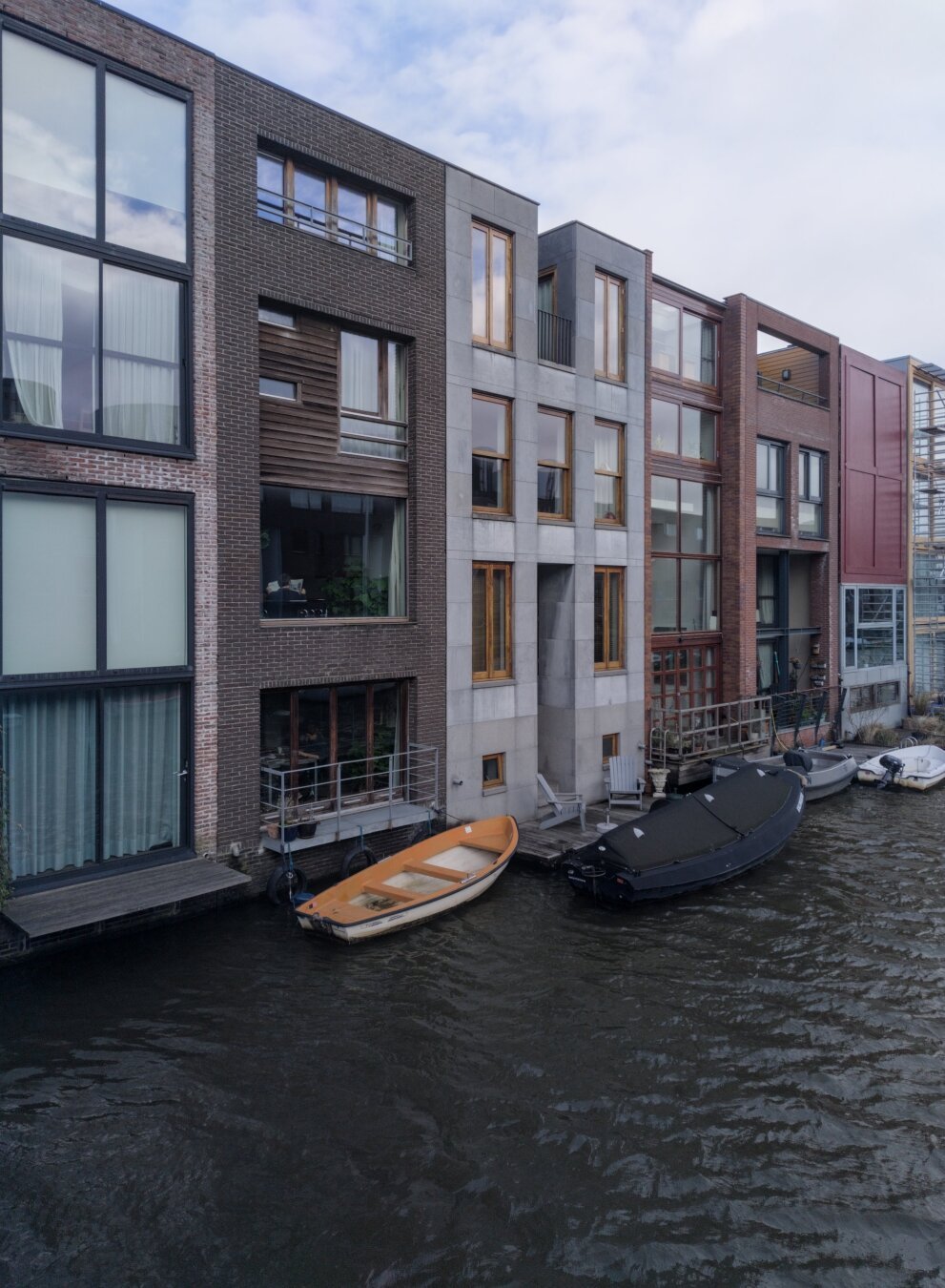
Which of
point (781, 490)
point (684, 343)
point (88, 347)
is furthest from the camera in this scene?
point (781, 490)

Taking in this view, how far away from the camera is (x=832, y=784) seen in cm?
2184

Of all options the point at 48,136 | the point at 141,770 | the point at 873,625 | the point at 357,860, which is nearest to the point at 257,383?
the point at 48,136

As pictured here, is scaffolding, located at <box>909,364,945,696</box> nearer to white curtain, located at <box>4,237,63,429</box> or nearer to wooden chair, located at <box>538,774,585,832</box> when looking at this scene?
wooden chair, located at <box>538,774,585,832</box>

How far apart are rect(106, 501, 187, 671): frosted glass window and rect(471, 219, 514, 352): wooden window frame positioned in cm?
774

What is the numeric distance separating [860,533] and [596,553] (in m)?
Result: 14.8

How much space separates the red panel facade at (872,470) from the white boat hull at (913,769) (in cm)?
672

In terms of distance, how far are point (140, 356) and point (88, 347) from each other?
0.77 meters

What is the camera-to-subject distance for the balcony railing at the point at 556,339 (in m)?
19.2

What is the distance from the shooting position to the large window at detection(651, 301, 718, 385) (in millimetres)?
22375

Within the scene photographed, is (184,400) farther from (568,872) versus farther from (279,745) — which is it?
(568,872)

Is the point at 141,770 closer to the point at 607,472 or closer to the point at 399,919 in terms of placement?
the point at 399,919

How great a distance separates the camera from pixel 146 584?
1240 cm

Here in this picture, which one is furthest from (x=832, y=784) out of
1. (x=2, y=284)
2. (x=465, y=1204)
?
(x=2, y=284)

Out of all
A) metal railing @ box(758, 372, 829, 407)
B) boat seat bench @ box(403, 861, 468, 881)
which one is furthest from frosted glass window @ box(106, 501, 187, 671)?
metal railing @ box(758, 372, 829, 407)
